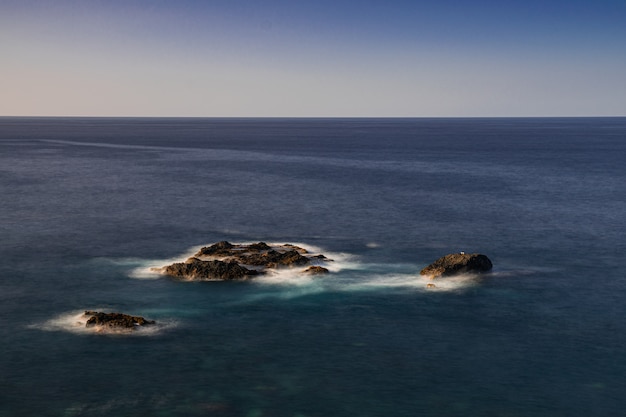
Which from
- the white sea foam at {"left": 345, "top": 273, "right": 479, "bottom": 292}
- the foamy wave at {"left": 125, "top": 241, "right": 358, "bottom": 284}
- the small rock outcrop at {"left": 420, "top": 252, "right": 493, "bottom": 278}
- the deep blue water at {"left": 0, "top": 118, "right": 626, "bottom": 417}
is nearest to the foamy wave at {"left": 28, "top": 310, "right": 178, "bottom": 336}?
the deep blue water at {"left": 0, "top": 118, "right": 626, "bottom": 417}

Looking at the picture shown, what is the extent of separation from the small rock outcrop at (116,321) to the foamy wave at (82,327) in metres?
0.37

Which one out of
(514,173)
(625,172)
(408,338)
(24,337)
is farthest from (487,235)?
(625,172)

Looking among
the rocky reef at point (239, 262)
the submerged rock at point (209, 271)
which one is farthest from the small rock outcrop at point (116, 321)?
the rocky reef at point (239, 262)

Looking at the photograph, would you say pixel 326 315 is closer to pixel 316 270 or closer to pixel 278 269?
pixel 316 270

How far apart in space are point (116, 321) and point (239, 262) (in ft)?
67.6

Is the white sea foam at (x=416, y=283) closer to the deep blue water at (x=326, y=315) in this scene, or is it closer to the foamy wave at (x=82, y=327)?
the deep blue water at (x=326, y=315)

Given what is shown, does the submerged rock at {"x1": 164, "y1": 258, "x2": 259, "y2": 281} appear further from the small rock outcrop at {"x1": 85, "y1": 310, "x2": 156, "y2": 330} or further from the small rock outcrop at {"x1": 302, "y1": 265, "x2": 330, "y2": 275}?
the small rock outcrop at {"x1": 85, "y1": 310, "x2": 156, "y2": 330}

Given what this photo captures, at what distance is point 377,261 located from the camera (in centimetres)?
7731

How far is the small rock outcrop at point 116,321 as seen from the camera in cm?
5438

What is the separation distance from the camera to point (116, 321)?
54.7 m

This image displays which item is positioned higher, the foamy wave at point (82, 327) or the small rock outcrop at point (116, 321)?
the small rock outcrop at point (116, 321)

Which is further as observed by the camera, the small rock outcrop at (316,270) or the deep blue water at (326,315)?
the small rock outcrop at (316,270)

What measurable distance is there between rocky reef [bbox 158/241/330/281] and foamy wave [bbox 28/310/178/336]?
12.2 meters

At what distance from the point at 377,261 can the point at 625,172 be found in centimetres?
11882
